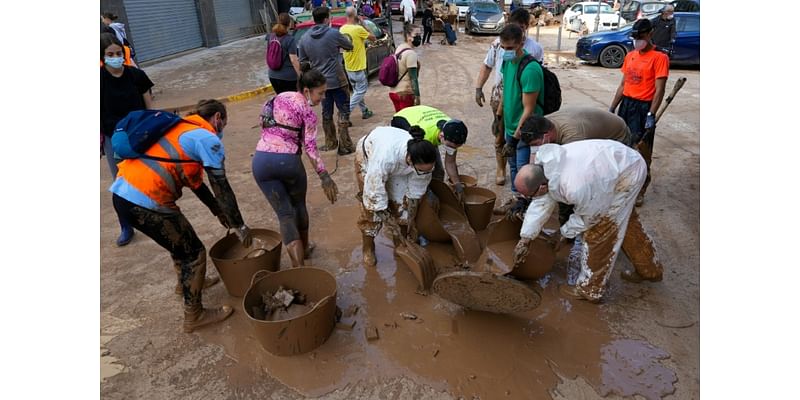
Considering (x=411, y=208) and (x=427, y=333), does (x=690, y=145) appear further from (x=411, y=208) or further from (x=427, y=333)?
(x=427, y=333)

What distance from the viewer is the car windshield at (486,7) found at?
19.2 meters

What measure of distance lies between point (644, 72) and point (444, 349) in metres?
3.37

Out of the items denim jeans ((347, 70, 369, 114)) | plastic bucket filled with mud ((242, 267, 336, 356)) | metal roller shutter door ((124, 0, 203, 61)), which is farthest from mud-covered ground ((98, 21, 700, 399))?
metal roller shutter door ((124, 0, 203, 61))

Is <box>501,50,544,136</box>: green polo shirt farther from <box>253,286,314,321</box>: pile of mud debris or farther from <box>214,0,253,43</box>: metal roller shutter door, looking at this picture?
<box>214,0,253,43</box>: metal roller shutter door

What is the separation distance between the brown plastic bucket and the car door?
10.8m

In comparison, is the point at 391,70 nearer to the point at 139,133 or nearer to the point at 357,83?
the point at 357,83

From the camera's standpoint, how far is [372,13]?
16.1 metres

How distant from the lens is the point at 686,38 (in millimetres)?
11453

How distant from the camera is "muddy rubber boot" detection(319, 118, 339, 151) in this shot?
6.66 metres

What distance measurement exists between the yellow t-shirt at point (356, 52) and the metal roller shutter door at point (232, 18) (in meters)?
11.1

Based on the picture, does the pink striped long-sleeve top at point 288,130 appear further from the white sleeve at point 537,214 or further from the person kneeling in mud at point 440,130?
the white sleeve at point 537,214

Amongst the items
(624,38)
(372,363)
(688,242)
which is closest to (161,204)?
(372,363)

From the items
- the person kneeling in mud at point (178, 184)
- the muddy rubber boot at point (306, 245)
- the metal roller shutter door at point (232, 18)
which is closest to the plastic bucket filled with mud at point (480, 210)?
the muddy rubber boot at point (306, 245)

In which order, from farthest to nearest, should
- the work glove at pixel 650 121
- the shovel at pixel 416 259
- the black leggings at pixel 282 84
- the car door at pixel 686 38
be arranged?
1. the car door at pixel 686 38
2. the black leggings at pixel 282 84
3. the work glove at pixel 650 121
4. the shovel at pixel 416 259
